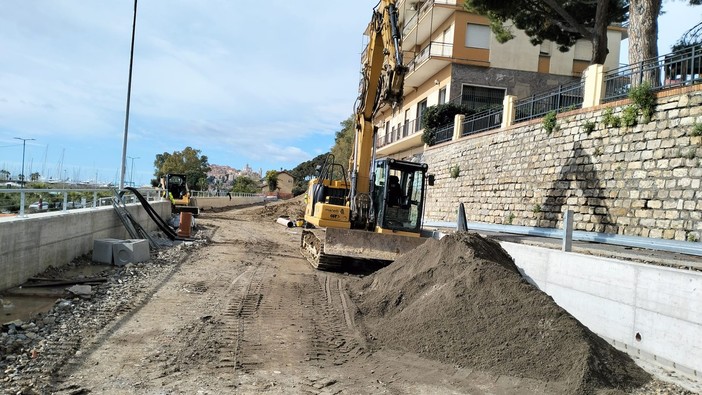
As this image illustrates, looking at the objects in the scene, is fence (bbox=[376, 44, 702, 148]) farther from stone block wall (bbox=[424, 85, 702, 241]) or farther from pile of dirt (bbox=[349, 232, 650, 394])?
pile of dirt (bbox=[349, 232, 650, 394])

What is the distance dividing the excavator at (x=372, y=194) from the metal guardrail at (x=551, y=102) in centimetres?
654

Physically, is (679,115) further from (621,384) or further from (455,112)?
(455,112)

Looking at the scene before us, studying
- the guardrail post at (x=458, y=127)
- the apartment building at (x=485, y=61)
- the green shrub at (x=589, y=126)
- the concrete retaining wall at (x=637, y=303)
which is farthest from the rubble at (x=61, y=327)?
the apartment building at (x=485, y=61)

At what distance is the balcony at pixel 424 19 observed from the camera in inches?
1163

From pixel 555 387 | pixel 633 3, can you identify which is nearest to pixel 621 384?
pixel 555 387

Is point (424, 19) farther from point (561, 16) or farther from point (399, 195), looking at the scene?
point (399, 195)

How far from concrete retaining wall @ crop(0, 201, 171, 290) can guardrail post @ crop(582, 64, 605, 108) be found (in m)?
13.4

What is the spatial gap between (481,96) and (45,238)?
2562 cm

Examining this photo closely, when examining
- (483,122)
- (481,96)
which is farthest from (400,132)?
(483,122)

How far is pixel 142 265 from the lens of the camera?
10930 mm

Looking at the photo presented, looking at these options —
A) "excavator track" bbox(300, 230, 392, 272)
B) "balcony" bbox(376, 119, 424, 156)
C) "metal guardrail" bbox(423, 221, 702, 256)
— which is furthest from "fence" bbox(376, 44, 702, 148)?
"balcony" bbox(376, 119, 424, 156)

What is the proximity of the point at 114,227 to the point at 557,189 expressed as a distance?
41.6 ft

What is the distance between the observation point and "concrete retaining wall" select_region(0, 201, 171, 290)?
7.63 meters

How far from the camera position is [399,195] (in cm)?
1277
